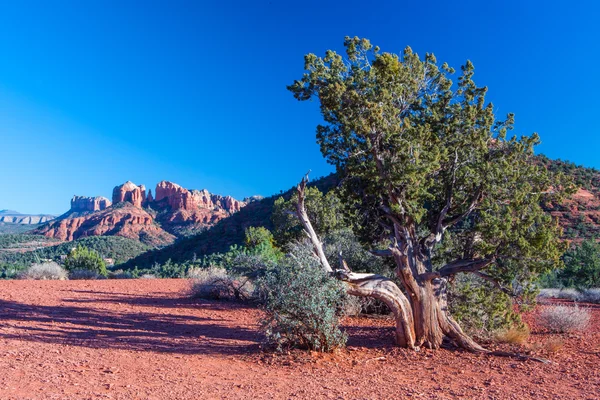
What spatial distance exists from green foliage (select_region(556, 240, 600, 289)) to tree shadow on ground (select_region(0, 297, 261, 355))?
18.2 m

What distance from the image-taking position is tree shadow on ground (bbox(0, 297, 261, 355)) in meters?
8.55

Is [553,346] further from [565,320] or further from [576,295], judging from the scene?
[576,295]

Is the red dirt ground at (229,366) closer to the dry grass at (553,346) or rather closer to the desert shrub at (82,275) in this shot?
the dry grass at (553,346)

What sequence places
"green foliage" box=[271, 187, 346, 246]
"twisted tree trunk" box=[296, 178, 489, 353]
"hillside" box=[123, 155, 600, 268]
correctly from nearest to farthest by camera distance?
"twisted tree trunk" box=[296, 178, 489, 353] < "green foliage" box=[271, 187, 346, 246] < "hillside" box=[123, 155, 600, 268]

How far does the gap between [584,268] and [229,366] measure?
2117 cm

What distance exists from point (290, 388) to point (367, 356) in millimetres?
2440

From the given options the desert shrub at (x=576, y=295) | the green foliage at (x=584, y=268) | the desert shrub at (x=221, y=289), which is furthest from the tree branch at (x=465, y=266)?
the green foliage at (x=584, y=268)

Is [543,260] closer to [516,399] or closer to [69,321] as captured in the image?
[516,399]

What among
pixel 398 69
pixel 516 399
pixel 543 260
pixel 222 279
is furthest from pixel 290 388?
pixel 222 279

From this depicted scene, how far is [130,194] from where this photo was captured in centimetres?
11469

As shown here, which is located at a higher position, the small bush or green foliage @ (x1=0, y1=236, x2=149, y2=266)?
green foliage @ (x1=0, y1=236, x2=149, y2=266)

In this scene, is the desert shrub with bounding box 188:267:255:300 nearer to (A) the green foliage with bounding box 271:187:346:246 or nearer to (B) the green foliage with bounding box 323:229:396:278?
(A) the green foliage with bounding box 271:187:346:246

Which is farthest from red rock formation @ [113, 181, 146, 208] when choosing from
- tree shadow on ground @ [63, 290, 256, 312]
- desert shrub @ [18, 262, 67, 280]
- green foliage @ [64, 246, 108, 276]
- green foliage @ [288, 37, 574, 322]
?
green foliage @ [288, 37, 574, 322]

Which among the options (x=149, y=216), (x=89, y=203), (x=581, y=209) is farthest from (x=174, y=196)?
(x=581, y=209)
